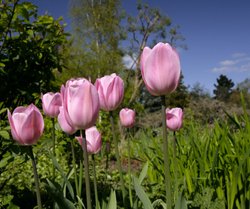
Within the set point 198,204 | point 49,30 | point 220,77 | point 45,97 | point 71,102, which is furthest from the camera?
point 220,77

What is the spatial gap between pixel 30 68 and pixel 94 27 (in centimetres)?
1611

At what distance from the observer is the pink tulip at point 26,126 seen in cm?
102

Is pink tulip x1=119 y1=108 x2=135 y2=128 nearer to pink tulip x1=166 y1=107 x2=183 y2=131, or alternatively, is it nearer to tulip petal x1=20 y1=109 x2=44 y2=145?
pink tulip x1=166 y1=107 x2=183 y2=131

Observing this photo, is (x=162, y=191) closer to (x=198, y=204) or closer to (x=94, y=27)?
(x=198, y=204)

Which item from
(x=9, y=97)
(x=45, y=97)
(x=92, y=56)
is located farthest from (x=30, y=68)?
(x=92, y=56)

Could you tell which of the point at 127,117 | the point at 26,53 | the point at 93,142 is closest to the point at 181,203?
the point at 93,142

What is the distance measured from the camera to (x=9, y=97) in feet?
8.14

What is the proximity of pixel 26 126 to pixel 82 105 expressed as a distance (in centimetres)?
23

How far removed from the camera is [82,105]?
2.97ft

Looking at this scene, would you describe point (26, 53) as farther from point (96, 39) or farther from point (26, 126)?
point (96, 39)

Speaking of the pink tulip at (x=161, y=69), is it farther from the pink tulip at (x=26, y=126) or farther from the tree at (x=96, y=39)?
the tree at (x=96, y=39)

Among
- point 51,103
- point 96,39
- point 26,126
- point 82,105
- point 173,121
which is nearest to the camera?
point 82,105

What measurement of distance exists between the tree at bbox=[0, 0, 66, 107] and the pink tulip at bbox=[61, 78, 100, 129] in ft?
4.86

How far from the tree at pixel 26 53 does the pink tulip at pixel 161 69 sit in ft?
4.96
